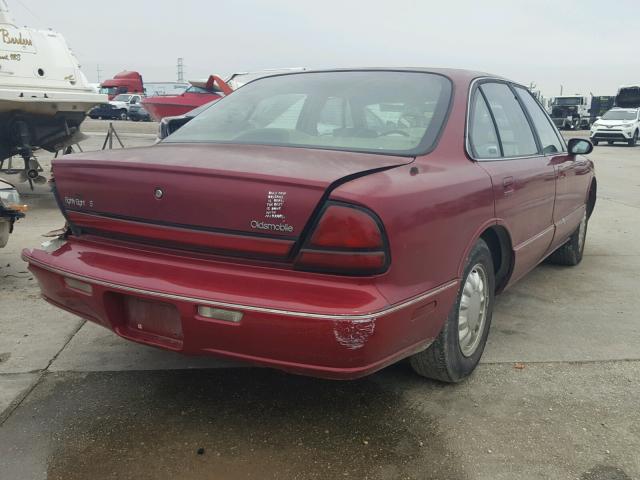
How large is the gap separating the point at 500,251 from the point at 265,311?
1693mm

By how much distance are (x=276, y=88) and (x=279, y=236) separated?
5.08 feet

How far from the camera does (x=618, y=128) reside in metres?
25.4

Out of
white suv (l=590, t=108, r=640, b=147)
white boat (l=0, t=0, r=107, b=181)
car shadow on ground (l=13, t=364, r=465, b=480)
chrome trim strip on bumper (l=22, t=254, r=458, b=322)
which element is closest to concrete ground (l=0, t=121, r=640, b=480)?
car shadow on ground (l=13, t=364, r=465, b=480)

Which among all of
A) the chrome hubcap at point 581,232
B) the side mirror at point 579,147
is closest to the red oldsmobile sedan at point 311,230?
the side mirror at point 579,147

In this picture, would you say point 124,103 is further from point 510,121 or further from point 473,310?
point 473,310

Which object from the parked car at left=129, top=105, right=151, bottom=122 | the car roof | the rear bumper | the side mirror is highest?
the car roof

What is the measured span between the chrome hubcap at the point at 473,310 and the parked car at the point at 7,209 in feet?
10.9

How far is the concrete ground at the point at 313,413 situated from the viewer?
2350 mm

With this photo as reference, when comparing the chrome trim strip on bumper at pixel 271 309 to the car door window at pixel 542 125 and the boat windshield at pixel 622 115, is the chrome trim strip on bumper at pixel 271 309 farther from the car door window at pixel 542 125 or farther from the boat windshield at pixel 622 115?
the boat windshield at pixel 622 115

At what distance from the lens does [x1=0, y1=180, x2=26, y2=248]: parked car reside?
4.36m

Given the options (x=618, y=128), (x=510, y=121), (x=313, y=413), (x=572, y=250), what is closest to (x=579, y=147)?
(x=510, y=121)

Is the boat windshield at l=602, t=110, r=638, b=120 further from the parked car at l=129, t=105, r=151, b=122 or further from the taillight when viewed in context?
the taillight

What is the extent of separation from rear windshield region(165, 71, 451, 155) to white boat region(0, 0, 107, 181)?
228 inches

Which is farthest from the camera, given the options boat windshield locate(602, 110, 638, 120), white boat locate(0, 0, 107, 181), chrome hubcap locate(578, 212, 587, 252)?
boat windshield locate(602, 110, 638, 120)
